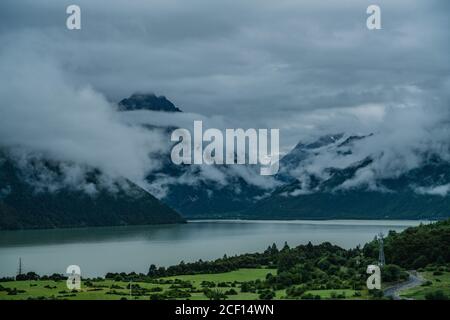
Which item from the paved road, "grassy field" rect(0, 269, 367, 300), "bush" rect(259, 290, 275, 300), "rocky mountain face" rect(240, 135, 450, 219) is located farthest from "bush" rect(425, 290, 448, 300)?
"rocky mountain face" rect(240, 135, 450, 219)

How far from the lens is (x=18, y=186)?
14350 centimetres

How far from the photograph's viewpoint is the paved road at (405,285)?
92.8 ft

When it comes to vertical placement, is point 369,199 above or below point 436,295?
above

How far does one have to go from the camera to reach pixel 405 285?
1267 inches

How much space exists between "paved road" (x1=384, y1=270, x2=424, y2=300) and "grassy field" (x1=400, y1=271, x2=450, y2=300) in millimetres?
294

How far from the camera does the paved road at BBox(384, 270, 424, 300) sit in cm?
2827

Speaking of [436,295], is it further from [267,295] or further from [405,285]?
[267,295]

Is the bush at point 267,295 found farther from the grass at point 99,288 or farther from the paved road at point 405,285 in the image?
the paved road at point 405,285

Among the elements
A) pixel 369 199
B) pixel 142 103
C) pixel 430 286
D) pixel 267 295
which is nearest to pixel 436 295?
pixel 430 286

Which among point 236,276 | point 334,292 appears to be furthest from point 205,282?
point 334,292

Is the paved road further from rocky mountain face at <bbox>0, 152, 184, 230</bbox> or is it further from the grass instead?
rocky mountain face at <bbox>0, 152, 184, 230</bbox>

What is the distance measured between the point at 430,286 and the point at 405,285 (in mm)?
1272

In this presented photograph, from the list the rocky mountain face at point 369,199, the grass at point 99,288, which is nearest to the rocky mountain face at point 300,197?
the rocky mountain face at point 369,199
